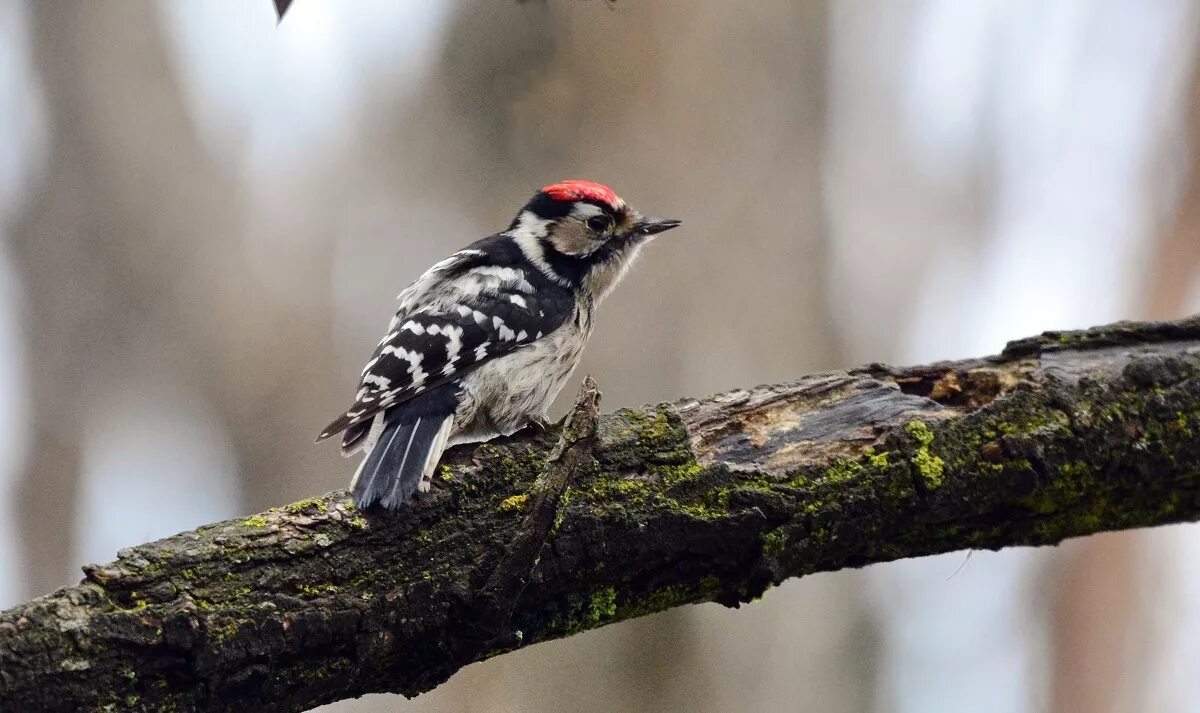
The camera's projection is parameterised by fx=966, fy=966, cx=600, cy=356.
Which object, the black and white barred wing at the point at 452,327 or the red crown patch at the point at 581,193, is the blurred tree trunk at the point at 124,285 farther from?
the black and white barred wing at the point at 452,327

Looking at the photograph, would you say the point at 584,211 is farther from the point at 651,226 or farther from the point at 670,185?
the point at 670,185

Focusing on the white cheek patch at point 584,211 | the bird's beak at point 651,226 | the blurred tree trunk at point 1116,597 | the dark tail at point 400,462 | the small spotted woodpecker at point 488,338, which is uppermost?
the white cheek patch at point 584,211

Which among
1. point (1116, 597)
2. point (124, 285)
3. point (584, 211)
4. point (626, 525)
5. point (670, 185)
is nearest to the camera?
point (626, 525)

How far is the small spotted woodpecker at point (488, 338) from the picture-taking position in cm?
258

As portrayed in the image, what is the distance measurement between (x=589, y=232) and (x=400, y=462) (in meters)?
2.06

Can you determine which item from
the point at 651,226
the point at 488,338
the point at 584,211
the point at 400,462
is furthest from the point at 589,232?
the point at 400,462

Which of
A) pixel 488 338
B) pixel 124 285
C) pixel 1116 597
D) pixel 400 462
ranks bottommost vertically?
pixel 1116 597

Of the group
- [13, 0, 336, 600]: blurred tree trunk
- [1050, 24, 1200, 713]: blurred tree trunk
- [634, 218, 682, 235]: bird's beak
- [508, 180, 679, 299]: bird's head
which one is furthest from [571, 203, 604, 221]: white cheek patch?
[1050, 24, 1200, 713]: blurred tree trunk

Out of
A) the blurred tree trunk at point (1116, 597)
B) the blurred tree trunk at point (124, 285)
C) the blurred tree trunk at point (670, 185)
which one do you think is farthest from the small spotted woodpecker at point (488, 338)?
the blurred tree trunk at point (1116, 597)

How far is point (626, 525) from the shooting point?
2.18 m

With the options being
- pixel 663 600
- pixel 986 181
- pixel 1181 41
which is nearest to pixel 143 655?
pixel 663 600

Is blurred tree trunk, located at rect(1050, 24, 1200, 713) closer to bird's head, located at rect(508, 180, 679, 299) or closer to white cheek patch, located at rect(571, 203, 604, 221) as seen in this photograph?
bird's head, located at rect(508, 180, 679, 299)

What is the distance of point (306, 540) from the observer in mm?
2012

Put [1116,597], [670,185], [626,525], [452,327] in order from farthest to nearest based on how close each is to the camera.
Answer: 1. [1116,597]
2. [670,185]
3. [452,327]
4. [626,525]
